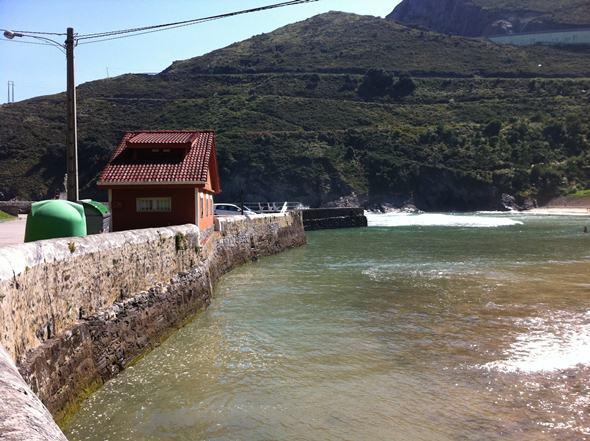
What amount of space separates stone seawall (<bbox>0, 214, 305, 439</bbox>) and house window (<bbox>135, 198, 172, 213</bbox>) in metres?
3.78

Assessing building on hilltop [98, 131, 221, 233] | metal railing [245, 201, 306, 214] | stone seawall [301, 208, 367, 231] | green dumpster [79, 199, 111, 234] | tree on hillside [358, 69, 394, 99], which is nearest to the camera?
building on hilltop [98, 131, 221, 233]

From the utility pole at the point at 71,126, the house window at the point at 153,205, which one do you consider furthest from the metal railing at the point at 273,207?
the utility pole at the point at 71,126

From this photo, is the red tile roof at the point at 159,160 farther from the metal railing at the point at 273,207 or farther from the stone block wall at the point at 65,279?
the metal railing at the point at 273,207

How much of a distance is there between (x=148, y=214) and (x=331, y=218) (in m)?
42.6

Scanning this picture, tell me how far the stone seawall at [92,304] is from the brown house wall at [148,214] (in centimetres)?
341

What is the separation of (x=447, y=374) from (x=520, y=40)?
196785 mm

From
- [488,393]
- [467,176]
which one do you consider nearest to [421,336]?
[488,393]

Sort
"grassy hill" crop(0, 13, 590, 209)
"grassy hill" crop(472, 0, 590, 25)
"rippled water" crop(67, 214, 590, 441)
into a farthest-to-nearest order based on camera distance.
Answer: "grassy hill" crop(472, 0, 590, 25)
"grassy hill" crop(0, 13, 590, 209)
"rippled water" crop(67, 214, 590, 441)

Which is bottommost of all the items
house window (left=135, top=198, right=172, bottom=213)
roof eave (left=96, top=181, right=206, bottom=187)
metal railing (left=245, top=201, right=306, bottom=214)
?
metal railing (left=245, top=201, right=306, bottom=214)

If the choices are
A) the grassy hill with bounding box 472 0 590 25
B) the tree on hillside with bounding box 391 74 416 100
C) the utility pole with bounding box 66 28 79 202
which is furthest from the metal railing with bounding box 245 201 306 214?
the grassy hill with bounding box 472 0 590 25

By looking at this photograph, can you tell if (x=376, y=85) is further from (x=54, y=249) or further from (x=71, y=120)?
(x=54, y=249)

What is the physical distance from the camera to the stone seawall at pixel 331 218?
6103cm

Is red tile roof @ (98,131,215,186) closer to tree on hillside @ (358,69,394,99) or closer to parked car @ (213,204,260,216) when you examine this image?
parked car @ (213,204,260,216)

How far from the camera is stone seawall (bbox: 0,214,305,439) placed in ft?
24.1
